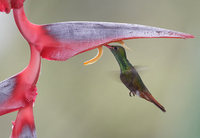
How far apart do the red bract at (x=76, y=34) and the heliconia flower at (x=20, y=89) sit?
18 millimetres

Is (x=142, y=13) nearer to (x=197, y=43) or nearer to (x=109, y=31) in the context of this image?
(x=197, y=43)

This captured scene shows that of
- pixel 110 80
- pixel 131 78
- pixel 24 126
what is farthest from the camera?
pixel 110 80

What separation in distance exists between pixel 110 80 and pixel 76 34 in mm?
1793

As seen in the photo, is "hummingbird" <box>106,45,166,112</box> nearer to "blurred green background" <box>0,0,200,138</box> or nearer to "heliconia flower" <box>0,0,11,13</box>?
"heliconia flower" <box>0,0,11,13</box>

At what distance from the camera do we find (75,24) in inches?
18.6

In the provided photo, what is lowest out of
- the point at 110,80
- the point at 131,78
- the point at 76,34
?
the point at 110,80

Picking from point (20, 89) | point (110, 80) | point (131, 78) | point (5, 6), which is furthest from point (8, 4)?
point (110, 80)

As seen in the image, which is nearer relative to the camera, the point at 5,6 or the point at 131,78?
the point at 5,6

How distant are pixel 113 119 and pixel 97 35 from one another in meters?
1.92

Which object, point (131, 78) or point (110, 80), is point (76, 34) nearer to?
point (131, 78)

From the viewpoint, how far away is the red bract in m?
0.45

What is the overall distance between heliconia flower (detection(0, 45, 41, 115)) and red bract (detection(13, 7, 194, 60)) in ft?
0.06

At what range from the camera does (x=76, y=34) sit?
464 mm

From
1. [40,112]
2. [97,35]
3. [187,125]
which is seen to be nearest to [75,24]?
[97,35]
